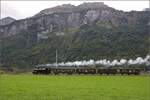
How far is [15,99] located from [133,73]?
72.6 m

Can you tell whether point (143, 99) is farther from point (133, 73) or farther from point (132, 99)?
point (133, 73)

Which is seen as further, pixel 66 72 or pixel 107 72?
pixel 66 72

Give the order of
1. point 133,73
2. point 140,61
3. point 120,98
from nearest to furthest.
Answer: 1. point 120,98
2. point 133,73
3. point 140,61

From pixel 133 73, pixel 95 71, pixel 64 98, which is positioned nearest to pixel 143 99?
pixel 64 98

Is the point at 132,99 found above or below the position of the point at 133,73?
above

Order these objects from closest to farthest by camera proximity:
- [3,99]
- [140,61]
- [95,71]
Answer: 1. [3,99]
2. [95,71]
3. [140,61]

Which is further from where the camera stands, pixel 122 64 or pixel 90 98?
pixel 122 64

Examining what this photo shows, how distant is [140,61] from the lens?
178375 mm

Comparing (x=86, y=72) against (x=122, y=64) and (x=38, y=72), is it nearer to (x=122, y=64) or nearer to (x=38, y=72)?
(x=38, y=72)

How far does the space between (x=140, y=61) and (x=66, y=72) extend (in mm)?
86184

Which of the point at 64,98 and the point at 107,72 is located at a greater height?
the point at 64,98

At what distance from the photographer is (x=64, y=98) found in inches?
762

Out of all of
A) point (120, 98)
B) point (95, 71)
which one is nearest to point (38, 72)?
point (95, 71)

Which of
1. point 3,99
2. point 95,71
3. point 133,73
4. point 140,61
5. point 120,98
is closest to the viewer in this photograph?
point 3,99
